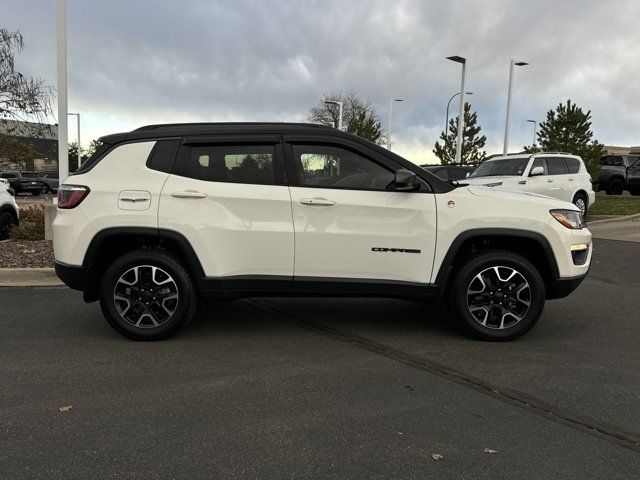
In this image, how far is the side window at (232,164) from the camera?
4.58 m

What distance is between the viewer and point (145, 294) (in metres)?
4.59

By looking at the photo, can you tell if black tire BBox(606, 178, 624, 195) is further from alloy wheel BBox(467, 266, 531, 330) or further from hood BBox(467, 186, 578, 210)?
alloy wheel BBox(467, 266, 531, 330)

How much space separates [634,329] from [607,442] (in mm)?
2658

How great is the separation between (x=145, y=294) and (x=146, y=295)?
1cm

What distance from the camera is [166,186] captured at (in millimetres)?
4531

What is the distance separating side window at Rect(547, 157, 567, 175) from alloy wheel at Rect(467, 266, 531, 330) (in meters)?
10.0

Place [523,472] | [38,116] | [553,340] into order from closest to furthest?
[523,472], [553,340], [38,116]

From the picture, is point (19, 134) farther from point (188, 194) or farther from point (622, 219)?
point (622, 219)

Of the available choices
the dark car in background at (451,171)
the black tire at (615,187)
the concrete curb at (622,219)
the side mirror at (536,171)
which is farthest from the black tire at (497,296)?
the black tire at (615,187)

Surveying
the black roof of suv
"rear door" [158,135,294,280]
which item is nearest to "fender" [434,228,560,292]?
the black roof of suv

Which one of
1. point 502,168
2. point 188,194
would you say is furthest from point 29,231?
point 502,168

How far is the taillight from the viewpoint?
178 inches

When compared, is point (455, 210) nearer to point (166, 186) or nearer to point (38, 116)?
point (166, 186)

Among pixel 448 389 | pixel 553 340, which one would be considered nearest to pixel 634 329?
pixel 553 340
